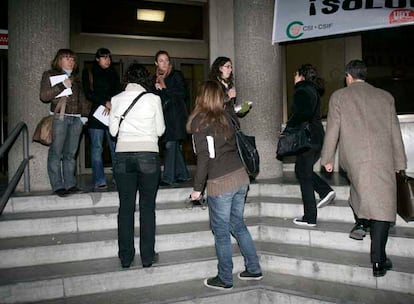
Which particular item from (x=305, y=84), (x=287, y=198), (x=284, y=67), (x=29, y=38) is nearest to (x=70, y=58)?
(x=29, y=38)

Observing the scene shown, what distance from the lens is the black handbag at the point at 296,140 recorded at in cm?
428

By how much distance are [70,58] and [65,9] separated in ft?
3.10

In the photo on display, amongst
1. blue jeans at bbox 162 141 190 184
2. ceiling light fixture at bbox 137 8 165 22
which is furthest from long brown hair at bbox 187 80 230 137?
ceiling light fixture at bbox 137 8 165 22

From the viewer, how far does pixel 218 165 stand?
3436 millimetres

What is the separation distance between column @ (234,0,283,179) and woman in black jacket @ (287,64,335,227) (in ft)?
5.30

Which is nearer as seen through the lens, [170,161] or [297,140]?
[297,140]

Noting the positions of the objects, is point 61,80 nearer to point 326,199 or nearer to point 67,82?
point 67,82

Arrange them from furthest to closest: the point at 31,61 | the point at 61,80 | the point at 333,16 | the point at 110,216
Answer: the point at 333,16 → the point at 31,61 → the point at 61,80 → the point at 110,216

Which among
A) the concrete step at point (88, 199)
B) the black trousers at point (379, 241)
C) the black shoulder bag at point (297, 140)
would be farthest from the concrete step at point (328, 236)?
the black shoulder bag at point (297, 140)

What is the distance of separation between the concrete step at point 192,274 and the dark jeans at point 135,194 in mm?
218

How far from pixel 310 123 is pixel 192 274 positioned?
2138 millimetres

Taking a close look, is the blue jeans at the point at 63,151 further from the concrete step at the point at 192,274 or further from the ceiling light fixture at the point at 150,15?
the ceiling light fixture at the point at 150,15

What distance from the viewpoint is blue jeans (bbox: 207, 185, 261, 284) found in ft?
11.3

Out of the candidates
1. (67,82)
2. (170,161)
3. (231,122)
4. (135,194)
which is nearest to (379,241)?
(231,122)
